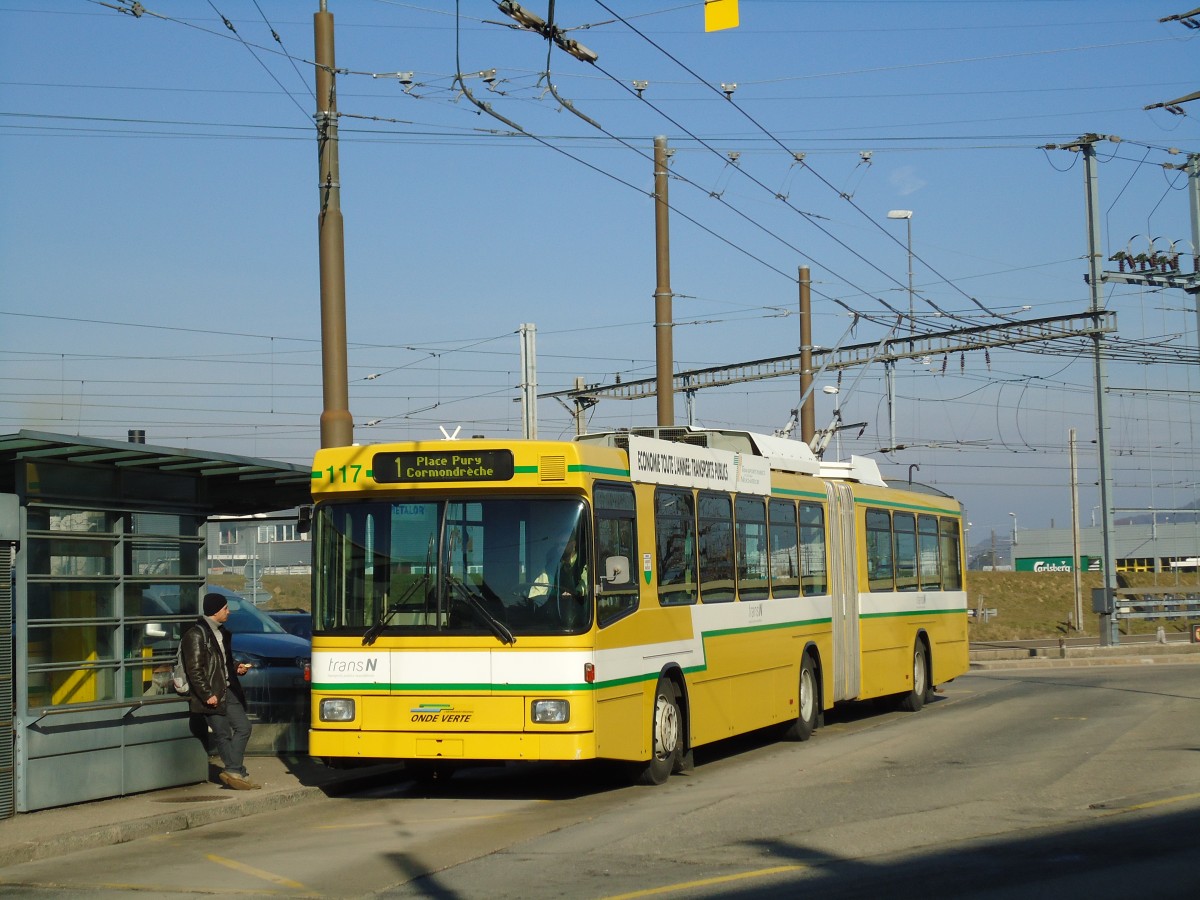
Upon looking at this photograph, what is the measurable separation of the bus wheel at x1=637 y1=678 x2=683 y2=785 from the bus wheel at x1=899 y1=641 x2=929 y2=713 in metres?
8.66

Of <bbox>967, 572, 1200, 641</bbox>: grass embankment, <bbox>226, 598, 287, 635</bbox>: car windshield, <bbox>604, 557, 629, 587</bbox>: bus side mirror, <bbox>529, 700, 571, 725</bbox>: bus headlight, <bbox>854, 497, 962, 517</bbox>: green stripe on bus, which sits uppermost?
<bbox>854, 497, 962, 517</bbox>: green stripe on bus

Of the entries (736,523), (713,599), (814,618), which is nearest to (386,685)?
(713,599)

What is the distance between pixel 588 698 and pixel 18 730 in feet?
14.3

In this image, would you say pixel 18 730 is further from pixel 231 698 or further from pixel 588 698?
pixel 588 698

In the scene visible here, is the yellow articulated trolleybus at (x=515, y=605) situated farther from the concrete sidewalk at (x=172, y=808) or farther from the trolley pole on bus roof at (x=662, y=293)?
the trolley pole on bus roof at (x=662, y=293)

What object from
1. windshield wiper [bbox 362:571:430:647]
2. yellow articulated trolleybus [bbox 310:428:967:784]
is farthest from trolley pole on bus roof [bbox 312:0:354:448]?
windshield wiper [bbox 362:571:430:647]

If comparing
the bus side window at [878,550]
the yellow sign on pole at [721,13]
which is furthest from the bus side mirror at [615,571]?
the bus side window at [878,550]

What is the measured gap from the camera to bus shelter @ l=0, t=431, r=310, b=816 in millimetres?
11398

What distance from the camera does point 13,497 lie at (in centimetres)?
1131

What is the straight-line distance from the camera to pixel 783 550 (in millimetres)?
16812

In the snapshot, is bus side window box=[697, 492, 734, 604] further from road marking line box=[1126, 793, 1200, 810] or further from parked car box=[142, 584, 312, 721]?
road marking line box=[1126, 793, 1200, 810]

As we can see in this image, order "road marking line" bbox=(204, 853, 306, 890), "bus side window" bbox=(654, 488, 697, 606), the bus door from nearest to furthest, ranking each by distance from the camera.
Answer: "road marking line" bbox=(204, 853, 306, 890) → "bus side window" bbox=(654, 488, 697, 606) → the bus door

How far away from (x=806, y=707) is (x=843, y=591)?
189 cm

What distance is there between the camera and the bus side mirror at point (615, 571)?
40.2 ft
